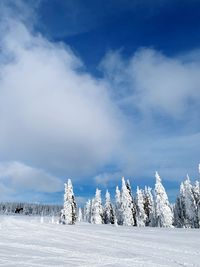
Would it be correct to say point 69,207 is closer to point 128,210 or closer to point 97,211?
point 128,210

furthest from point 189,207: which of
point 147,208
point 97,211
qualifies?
point 97,211

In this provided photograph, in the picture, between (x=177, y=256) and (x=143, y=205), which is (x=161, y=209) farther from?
(x=177, y=256)

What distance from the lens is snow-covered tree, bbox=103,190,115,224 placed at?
Answer: 10650 centimetres

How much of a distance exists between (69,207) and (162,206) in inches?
871

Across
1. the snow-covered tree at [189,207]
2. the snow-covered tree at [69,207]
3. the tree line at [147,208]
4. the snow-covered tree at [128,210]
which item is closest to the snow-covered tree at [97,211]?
the tree line at [147,208]

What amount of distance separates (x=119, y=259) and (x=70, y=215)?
67.3 metres

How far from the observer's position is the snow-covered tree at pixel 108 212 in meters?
106

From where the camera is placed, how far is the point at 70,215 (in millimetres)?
85562

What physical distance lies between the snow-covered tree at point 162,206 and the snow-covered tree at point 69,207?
797 inches

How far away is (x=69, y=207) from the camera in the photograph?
284 feet

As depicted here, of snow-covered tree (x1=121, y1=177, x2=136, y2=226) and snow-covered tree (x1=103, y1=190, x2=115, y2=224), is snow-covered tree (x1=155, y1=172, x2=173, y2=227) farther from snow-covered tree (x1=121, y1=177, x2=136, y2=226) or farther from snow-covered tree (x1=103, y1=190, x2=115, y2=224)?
snow-covered tree (x1=103, y1=190, x2=115, y2=224)

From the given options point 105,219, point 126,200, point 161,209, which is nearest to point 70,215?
point 126,200

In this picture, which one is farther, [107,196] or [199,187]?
[107,196]

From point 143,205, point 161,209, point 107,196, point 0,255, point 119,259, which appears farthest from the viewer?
point 107,196
